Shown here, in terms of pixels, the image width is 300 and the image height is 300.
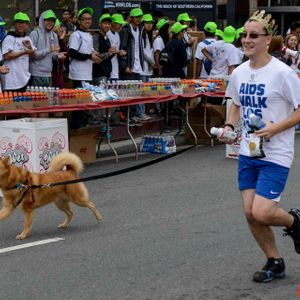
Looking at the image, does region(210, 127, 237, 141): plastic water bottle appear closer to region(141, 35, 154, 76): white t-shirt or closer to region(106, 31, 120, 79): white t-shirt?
region(106, 31, 120, 79): white t-shirt

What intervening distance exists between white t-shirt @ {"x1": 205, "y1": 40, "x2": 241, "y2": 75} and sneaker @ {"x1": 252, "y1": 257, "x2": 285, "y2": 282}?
31.7 ft

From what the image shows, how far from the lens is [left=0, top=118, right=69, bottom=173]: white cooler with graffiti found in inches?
358

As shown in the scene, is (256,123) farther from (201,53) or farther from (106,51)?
(201,53)

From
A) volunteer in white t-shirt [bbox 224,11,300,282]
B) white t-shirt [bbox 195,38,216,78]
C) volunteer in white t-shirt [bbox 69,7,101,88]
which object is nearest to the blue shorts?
volunteer in white t-shirt [bbox 224,11,300,282]

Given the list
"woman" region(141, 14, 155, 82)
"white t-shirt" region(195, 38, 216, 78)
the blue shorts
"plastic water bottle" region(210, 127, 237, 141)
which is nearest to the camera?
the blue shorts

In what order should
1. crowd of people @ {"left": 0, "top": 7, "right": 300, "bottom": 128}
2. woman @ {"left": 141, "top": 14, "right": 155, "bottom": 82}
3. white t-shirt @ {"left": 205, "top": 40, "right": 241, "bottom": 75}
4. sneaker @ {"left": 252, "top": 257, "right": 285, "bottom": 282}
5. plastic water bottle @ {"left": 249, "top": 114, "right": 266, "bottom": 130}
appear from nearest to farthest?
plastic water bottle @ {"left": 249, "top": 114, "right": 266, "bottom": 130} < sneaker @ {"left": 252, "top": 257, "right": 285, "bottom": 282} < crowd of people @ {"left": 0, "top": 7, "right": 300, "bottom": 128} < woman @ {"left": 141, "top": 14, "right": 155, "bottom": 82} < white t-shirt @ {"left": 205, "top": 40, "right": 241, "bottom": 75}

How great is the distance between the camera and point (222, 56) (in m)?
15.0

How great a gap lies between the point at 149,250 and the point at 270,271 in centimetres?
132

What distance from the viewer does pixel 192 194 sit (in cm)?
916

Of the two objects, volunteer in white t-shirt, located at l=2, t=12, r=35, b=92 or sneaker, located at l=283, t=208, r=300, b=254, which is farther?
volunteer in white t-shirt, located at l=2, t=12, r=35, b=92

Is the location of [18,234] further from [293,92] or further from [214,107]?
[214,107]

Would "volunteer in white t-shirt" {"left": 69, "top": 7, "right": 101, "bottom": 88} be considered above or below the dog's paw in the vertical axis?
above

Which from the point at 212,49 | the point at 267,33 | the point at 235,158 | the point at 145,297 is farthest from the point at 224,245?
the point at 212,49

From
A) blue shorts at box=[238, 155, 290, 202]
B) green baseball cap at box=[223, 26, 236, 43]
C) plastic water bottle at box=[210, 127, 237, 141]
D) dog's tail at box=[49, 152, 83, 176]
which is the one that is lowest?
dog's tail at box=[49, 152, 83, 176]
